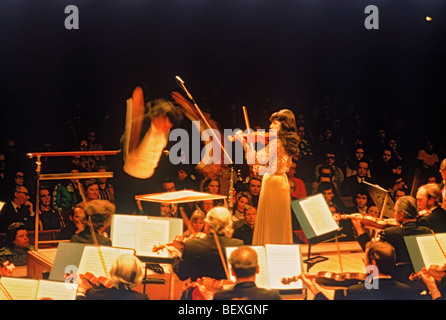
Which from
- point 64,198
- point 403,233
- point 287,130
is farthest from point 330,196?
point 64,198

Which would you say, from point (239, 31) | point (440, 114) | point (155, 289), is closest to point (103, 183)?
point (155, 289)

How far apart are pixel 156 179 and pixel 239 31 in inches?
98.7

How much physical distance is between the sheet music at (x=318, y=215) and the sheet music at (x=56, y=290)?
2.05m

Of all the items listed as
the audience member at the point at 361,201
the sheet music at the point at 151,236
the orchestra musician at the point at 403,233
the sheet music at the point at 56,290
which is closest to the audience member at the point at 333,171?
the audience member at the point at 361,201

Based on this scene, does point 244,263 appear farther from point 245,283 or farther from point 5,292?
point 5,292

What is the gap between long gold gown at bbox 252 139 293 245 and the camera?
227 inches

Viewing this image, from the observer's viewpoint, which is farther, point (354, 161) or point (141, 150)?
point (354, 161)

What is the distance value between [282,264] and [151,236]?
103 centimetres

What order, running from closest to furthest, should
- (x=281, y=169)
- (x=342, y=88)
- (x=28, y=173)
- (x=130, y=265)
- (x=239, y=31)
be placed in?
(x=130, y=265), (x=281, y=169), (x=28, y=173), (x=239, y=31), (x=342, y=88)

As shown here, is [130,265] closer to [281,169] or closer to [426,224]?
[281,169]

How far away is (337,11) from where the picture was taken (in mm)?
8070

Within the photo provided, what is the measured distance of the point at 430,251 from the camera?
15.4 feet

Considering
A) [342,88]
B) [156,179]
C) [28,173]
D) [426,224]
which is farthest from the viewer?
[342,88]

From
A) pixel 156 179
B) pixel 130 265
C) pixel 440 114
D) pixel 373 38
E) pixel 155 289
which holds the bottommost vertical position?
pixel 155 289
